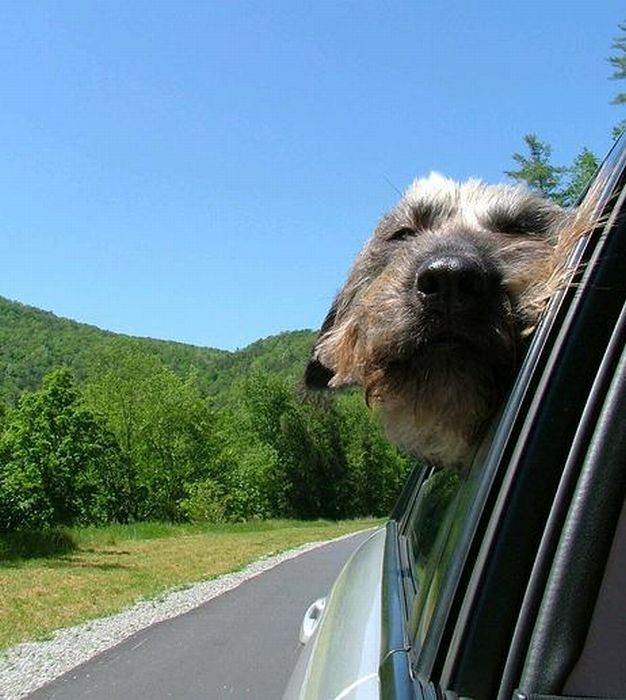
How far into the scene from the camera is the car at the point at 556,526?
1379 millimetres

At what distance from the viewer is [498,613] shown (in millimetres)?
1488

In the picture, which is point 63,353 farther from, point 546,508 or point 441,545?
point 546,508

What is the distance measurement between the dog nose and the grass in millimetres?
10283

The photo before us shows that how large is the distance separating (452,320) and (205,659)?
836cm

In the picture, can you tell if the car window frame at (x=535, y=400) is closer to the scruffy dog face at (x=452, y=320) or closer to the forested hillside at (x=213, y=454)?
the scruffy dog face at (x=452, y=320)

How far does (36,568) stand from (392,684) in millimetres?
24059

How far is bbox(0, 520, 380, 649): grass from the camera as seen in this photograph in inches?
562

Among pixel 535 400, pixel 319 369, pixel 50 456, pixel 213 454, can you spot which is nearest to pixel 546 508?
pixel 535 400

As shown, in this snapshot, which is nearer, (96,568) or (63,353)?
(96,568)

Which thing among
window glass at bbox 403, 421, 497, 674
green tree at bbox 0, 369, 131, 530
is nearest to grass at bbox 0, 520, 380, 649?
green tree at bbox 0, 369, 131, 530

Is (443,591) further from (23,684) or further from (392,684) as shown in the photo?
(23,684)

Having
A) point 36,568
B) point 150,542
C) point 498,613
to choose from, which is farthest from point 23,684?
point 150,542

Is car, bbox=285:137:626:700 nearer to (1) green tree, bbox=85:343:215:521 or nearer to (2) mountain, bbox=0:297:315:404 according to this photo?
(1) green tree, bbox=85:343:215:521

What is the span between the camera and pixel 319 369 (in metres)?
3.11
